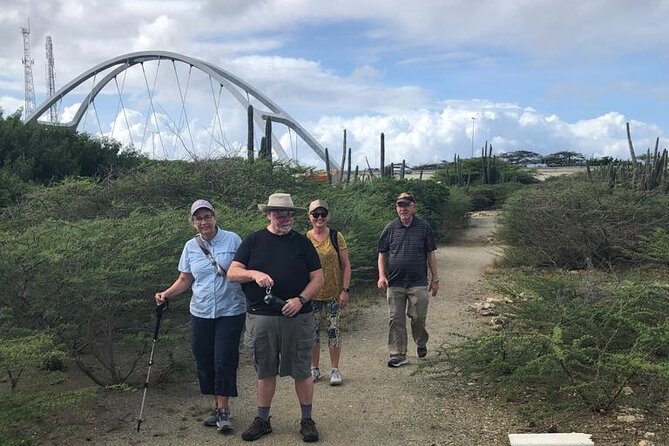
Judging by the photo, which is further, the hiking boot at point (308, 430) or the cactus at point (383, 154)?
the cactus at point (383, 154)

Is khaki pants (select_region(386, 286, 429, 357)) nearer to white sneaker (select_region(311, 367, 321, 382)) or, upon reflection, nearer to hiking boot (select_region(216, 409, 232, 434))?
white sneaker (select_region(311, 367, 321, 382))

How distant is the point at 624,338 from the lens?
589 centimetres

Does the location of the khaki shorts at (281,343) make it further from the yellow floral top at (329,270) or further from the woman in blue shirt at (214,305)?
the yellow floral top at (329,270)

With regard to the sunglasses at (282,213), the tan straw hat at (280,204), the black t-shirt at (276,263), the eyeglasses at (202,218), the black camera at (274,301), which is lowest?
the black camera at (274,301)

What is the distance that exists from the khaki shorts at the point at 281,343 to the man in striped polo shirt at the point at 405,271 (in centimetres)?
197

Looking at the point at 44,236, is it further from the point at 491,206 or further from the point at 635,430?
the point at 491,206

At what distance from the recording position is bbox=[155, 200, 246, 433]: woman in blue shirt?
4922mm

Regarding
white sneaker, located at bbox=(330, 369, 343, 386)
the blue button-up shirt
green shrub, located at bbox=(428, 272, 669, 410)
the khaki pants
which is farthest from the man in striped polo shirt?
the blue button-up shirt

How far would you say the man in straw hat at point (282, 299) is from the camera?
4.65 meters

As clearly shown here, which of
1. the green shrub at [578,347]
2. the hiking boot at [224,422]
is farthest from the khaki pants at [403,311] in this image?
the hiking boot at [224,422]

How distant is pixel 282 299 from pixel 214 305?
1.96ft

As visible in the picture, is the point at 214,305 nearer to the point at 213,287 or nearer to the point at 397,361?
the point at 213,287

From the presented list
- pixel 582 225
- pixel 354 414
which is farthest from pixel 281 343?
pixel 582 225

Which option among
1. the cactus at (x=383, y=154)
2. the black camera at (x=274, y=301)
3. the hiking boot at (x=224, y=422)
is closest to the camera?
the black camera at (x=274, y=301)
